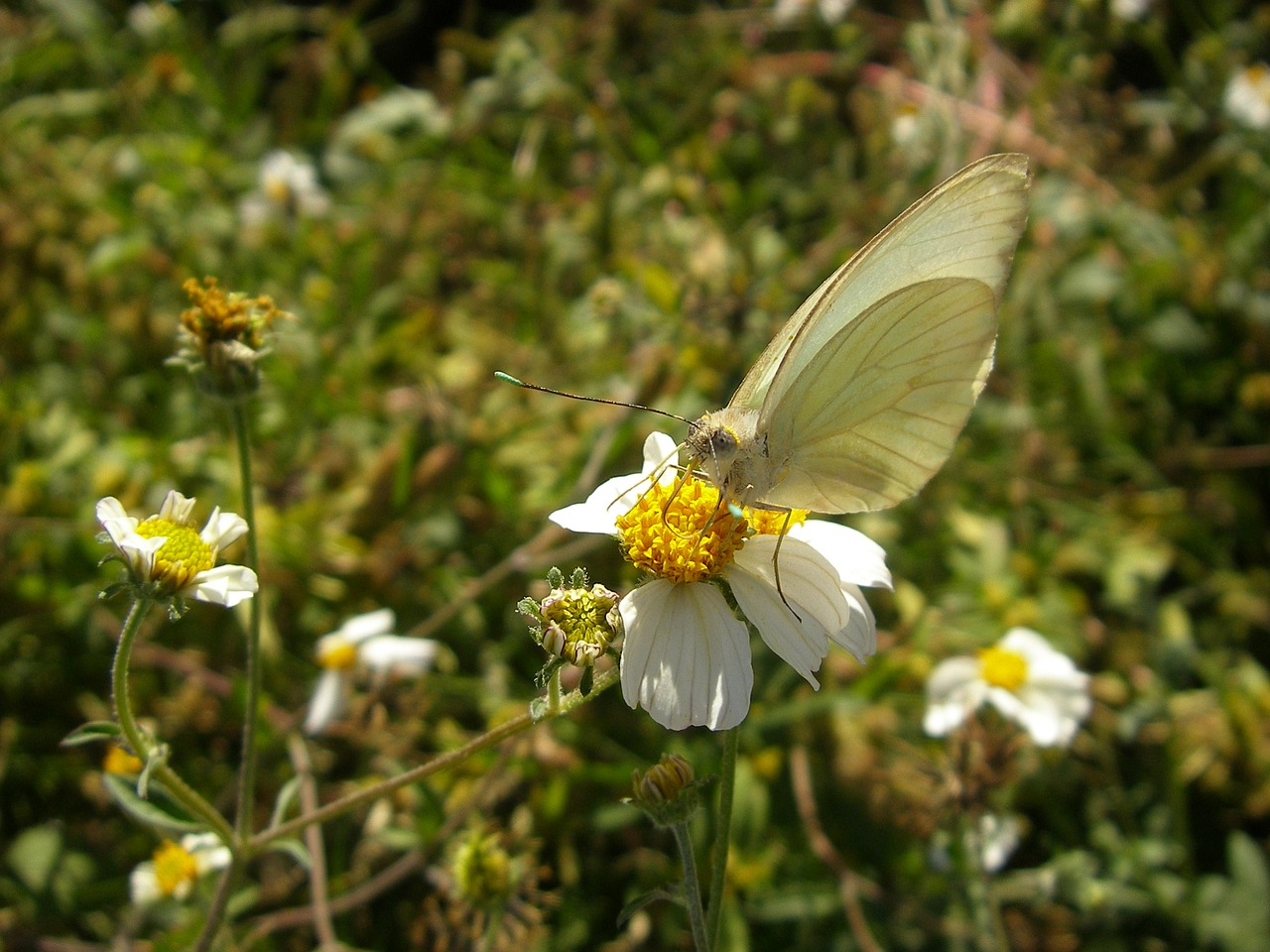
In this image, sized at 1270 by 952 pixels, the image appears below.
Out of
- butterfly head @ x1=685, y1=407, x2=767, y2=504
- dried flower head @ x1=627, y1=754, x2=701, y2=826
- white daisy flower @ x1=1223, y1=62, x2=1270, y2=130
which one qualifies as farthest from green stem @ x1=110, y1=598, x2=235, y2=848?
white daisy flower @ x1=1223, y1=62, x2=1270, y2=130

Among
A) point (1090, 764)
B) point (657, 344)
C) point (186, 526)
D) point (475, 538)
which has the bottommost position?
point (1090, 764)

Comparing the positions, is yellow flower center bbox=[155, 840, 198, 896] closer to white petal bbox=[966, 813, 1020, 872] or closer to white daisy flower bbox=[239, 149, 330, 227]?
white petal bbox=[966, 813, 1020, 872]

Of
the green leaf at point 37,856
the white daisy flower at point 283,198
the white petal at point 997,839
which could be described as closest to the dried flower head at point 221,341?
the green leaf at point 37,856

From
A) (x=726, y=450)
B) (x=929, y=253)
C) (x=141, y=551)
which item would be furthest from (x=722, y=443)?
(x=141, y=551)

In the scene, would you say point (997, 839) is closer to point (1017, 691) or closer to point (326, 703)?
point (1017, 691)

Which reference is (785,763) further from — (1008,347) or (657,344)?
(1008,347)

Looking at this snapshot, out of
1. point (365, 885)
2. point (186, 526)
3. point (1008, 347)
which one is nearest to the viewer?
point (186, 526)

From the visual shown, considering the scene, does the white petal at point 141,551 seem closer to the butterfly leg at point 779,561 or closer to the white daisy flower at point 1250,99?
the butterfly leg at point 779,561

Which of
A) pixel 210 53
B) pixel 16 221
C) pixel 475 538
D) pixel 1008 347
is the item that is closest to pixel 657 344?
pixel 475 538
